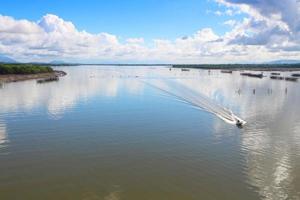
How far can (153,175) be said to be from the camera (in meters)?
25.8

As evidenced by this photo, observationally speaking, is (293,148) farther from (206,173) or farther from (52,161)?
(52,161)

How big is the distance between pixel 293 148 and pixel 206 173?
13459 mm

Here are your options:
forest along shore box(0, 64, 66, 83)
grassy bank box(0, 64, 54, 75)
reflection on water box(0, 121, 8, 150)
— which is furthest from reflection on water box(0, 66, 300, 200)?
grassy bank box(0, 64, 54, 75)

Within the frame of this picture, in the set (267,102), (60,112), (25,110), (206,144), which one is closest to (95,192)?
(206,144)

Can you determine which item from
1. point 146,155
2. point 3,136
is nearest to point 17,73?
point 3,136

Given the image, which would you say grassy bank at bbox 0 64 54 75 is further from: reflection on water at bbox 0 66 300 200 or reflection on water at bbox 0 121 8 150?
reflection on water at bbox 0 121 8 150

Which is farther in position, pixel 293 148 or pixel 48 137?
pixel 48 137

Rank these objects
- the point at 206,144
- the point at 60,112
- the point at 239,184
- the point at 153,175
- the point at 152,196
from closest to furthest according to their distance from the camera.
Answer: the point at 152,196
the point at 239,184
the point at 153,175
the point at 206,144
the point at 60,112

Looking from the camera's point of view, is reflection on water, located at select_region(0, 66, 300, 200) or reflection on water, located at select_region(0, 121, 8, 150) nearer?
reflection on water, located at select_region(0, 66, 300, 200)

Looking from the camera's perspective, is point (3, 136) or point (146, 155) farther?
point (3, 136)

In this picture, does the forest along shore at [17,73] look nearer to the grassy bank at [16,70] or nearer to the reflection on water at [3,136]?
the grassy bank at [16,70]

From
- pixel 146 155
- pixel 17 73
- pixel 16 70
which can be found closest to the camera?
pixel 146 155

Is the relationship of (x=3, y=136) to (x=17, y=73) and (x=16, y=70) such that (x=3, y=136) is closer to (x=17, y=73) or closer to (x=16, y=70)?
(x=17, y=73)

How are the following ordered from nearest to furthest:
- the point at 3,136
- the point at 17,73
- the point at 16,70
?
the point at 3,136
the point at 17,73
the point at 16,70
